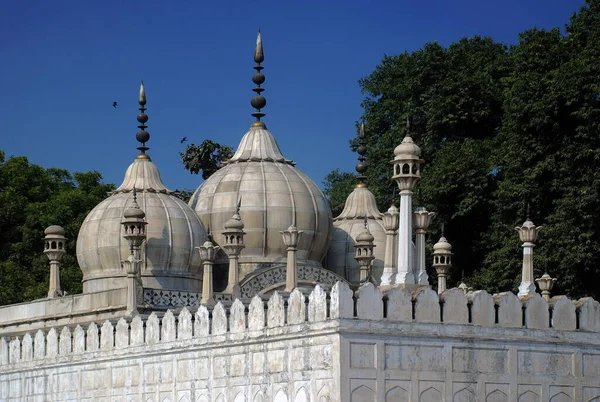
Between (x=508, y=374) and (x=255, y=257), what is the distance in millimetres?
15280

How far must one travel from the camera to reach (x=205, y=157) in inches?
2415

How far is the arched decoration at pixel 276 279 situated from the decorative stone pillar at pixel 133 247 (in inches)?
114

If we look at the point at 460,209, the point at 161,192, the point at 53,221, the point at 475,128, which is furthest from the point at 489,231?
the point at 53,221

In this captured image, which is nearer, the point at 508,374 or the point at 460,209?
the point at 508,374

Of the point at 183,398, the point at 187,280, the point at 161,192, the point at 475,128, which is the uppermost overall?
the point at 475,128

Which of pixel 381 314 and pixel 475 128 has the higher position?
pixel 475 128

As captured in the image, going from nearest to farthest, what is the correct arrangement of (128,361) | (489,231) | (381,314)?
(381,314) < (128,361) < (489,231)

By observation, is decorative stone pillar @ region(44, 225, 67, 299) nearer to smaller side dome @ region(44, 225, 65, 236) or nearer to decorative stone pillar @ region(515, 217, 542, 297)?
smaller side dome @ region(44, 225, 65, 236)

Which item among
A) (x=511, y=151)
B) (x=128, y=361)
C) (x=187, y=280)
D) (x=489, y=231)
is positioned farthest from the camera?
(x=489, y=231)

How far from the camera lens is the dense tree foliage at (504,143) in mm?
41250

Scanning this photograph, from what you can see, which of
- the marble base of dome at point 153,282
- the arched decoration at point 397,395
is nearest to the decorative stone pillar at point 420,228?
the arched decoration at point 397,395

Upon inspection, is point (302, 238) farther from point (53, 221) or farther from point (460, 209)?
point (53, 221)

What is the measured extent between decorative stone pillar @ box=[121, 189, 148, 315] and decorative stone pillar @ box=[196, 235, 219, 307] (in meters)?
1.45

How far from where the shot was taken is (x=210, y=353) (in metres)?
28.3
